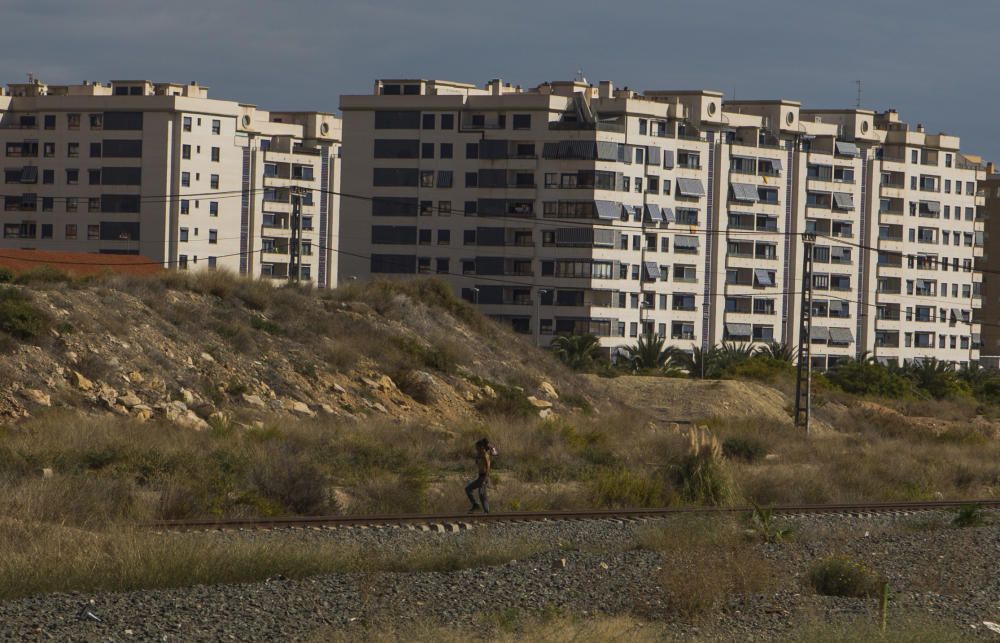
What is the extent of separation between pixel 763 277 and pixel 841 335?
30.5ft

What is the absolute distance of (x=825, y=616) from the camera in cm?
1401

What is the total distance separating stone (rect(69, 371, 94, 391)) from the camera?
120 ft

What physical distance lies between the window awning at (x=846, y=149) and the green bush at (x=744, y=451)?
80.0 meters

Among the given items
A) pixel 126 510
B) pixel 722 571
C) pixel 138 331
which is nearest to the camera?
pixel 722 571

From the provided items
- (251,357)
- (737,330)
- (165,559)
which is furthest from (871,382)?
(165,559)

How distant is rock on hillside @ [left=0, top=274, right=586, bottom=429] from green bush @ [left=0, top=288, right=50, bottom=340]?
264 mm

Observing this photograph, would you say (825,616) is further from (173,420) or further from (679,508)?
(173,420)

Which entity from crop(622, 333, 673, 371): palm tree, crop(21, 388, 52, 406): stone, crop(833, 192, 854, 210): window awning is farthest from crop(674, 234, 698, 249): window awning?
crop(21, 388, 52, 406): stone

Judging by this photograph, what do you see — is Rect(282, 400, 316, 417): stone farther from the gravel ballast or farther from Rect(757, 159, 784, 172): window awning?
Rect(757, 159, 784, 172): window awning

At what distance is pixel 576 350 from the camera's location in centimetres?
7794

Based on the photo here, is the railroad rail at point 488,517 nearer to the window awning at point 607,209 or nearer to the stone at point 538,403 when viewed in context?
the stone at point 538,403

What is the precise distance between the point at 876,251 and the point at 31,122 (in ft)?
212

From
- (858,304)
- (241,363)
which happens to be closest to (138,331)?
(241,363)

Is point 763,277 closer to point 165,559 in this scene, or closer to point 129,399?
point 129,399
